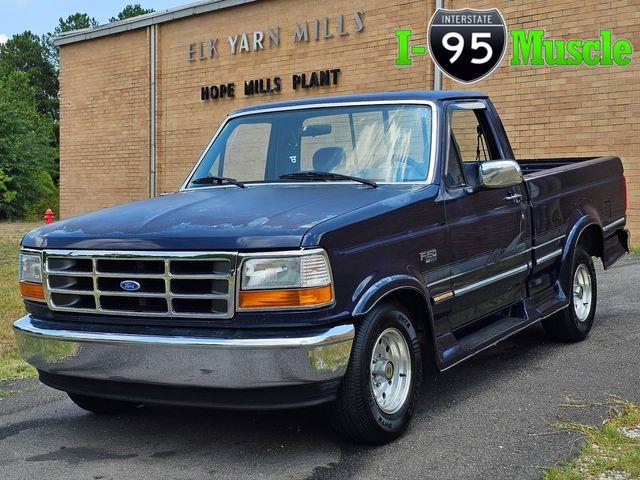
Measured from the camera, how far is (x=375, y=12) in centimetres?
Answer: 1756

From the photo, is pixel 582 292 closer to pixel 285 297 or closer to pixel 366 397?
pixel 366 397

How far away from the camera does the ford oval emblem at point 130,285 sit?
419 centimetres

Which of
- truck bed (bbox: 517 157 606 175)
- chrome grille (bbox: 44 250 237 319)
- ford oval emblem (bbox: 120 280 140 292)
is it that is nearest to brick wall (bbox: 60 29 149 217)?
truck bed (bbox: 517 157 606 175)

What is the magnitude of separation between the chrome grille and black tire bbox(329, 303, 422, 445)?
66 centimetres

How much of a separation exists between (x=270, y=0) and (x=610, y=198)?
45.9ft

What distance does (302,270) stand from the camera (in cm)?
394

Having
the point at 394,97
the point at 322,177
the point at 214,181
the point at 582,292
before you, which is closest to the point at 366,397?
the point at 322,177

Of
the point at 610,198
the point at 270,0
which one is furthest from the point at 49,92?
the point at 610,198

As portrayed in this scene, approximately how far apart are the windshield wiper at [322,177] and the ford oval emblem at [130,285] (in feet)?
4.70

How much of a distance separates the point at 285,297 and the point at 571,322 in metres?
3.50

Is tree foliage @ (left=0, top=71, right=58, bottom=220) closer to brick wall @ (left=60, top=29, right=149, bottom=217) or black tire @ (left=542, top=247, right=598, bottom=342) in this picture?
brick wall @ (left=60, top=29, right=149, bottom=217)

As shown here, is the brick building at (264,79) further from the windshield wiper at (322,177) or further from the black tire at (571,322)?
the windshield wiper at (322,177)

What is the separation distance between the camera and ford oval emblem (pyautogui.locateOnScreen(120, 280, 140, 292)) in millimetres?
4188

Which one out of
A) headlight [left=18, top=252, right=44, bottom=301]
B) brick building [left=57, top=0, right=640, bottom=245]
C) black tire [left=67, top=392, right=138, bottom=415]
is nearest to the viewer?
headlight [left=18, top=252, right=44, bottom=301]
